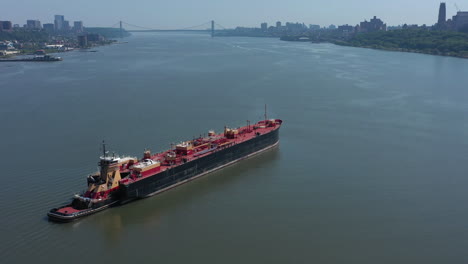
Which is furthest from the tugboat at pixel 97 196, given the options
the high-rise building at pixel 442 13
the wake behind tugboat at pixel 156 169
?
the high-rise building at pixel 442 13

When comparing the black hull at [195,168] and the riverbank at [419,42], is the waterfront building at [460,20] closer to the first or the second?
the riverbank at [419,42]

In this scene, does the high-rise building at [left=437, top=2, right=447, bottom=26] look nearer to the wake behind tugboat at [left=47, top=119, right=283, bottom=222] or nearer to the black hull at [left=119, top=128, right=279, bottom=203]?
the black hull at [left=119, top=128, right=279, bottom=203]

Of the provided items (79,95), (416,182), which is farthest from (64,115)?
(416,182)

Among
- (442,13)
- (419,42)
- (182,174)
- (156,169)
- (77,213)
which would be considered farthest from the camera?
(442,13)

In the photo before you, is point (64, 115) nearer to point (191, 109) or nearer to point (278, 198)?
point (191, 109)

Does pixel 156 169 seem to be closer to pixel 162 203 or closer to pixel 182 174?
pixel 182 174

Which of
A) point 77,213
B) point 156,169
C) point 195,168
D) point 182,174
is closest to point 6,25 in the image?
point 195,168

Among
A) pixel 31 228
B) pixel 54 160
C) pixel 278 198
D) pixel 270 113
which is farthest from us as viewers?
pixel 270 113
